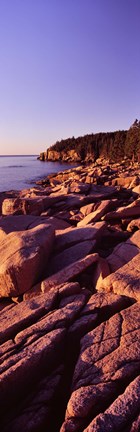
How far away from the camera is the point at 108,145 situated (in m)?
141

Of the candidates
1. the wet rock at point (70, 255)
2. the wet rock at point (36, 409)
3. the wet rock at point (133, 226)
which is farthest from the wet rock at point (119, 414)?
the wet rock at point (133, 226)

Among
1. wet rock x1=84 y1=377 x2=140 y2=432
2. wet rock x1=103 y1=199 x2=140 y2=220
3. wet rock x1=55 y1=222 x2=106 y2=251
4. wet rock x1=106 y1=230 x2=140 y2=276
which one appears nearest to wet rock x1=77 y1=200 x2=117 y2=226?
wet rock x1=103 y1=199 x2=140 y2=220

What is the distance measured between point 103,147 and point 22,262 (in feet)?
474

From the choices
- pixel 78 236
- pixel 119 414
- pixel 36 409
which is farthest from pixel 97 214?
pixel 119 414

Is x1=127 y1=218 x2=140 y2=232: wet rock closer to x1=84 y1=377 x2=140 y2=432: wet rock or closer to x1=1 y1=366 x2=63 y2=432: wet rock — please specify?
x1=1 y1=366 x2=63 y2=432: wet rock

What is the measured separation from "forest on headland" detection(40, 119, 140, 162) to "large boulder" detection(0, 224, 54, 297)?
265ft

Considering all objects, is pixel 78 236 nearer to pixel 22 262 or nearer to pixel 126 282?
pixel 22 262

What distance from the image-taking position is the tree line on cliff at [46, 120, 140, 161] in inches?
3514

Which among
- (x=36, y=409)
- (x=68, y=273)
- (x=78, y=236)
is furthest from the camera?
(x=78, y=236)

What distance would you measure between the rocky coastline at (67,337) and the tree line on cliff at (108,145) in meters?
80.7

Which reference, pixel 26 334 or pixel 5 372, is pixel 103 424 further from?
pixel 26 334

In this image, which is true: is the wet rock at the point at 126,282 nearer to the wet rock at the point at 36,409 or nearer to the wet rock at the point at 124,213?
the wet rock at the point at 36,409

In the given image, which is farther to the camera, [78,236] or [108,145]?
[108,145]

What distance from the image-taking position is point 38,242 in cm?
858
